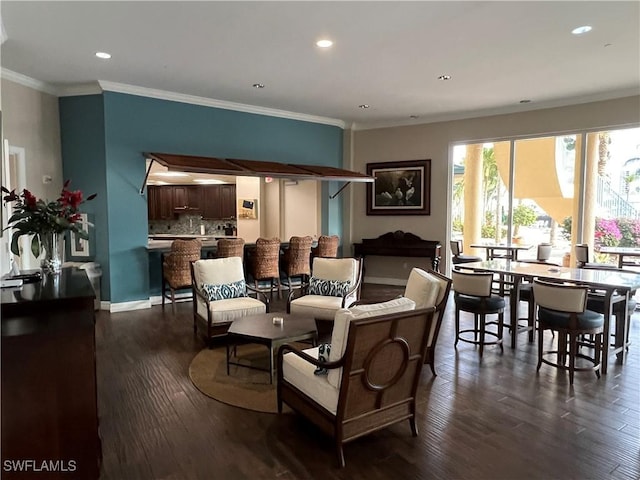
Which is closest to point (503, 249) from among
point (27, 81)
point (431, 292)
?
point (431, 292)

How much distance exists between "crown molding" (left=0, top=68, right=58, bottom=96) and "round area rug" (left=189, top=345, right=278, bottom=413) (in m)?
4.39

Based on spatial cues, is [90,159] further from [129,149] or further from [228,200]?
[228,200]

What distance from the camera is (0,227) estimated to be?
258 cm

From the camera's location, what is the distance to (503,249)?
7.24 metres

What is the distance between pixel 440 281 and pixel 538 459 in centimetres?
150

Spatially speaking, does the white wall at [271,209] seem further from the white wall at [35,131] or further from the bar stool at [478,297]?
the bar stool at [478,297]

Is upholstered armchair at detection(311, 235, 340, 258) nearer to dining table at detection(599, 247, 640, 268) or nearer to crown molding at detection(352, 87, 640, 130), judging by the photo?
crown molding at detection(352, 87, 640, 130)

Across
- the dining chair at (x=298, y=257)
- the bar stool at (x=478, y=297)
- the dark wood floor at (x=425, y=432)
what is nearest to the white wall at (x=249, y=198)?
the dining chair at (x=298, y=257)

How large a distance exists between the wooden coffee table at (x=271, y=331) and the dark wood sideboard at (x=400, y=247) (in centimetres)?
429

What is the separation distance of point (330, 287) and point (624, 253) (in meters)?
4.41

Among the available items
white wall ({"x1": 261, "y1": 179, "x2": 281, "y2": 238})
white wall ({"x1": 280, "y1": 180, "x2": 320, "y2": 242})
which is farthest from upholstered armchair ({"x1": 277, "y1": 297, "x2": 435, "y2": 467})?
white wall ({"x1": 261, "y1": 179, "x2": 281, "y2": 238})

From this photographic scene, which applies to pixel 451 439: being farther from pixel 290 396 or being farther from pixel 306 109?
pixel 306 109

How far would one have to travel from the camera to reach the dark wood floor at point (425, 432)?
2.43 meters

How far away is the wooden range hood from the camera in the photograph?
5.92 meters
